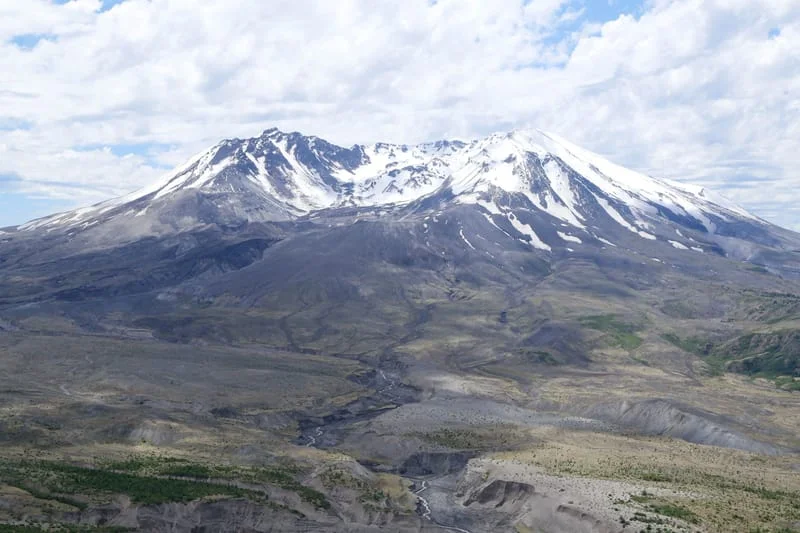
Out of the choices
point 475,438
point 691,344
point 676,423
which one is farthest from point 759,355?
point 475,438

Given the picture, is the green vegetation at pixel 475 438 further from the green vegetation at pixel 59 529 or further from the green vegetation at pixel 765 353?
the green vegetation at pixel 765 353

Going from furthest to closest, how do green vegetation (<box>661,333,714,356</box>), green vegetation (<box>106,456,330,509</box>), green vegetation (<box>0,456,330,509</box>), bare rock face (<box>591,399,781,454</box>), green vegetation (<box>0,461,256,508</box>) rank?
green vegetation (<box>661,333,714,356</box>) → bare rock face (<box>591,399,781,454</box>) → green vegetation (<box>106,456,330,509</box>) → green vegetation (<box>0,456,330,509</box>) → green vegetation (<box>0,461,256,508</box>)

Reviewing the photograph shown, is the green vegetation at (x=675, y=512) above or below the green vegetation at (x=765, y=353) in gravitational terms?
above

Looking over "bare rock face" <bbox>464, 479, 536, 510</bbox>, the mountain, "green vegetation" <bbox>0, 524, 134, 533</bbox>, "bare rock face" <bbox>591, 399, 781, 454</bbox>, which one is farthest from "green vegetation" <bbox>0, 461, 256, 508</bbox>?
"bare rock face" <bbox>591, 399, 781, 454</bbox>

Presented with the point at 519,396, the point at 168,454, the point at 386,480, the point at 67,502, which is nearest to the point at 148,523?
the point at 67,502

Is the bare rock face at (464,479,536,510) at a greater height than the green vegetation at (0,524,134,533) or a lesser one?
lesser

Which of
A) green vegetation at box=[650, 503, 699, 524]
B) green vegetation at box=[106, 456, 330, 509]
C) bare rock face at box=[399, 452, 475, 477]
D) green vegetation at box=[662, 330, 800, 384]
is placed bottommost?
green vegetation at box=[662, 330, 800, 384]

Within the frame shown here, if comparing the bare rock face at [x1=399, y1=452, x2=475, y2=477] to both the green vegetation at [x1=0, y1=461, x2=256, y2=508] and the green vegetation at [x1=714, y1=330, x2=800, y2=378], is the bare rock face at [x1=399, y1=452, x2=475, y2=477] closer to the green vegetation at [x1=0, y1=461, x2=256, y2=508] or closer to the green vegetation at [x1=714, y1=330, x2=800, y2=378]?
the green vegetation at [x1=0, y1=461, x2=256, y2=508]

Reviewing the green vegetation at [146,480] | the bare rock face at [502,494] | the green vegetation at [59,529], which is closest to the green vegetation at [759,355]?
the bare rock face at [502,494]

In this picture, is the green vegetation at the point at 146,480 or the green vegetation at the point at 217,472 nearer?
the green vegetation at the point at 146,480

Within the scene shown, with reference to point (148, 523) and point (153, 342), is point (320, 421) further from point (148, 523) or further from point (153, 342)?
point (153, 342)

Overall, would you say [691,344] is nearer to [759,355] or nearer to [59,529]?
[759,355]
